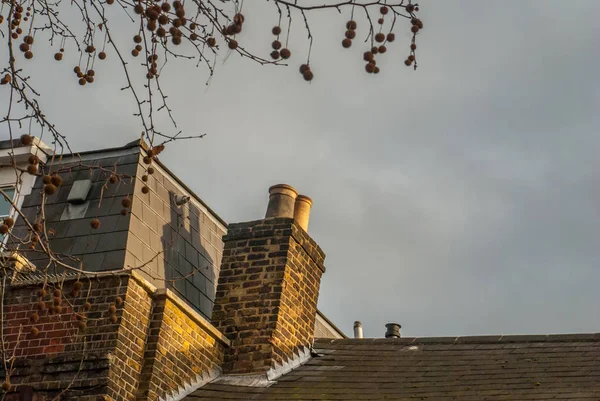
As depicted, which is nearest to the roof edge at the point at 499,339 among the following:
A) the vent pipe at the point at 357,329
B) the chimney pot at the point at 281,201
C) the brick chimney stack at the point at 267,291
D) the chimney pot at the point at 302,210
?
the brick chimney stack at the point at 267,291

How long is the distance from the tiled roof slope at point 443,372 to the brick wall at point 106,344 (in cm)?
56

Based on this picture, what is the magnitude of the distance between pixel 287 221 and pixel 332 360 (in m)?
1.79

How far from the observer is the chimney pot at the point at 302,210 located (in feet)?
40.9

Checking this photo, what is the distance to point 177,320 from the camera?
10.5m

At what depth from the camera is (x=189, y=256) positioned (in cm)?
1205

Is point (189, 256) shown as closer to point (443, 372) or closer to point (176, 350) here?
point (176, 350)

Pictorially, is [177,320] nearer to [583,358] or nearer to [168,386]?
[168,386]

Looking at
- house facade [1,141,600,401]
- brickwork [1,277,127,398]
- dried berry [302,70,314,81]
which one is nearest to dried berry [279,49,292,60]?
dried berry [302,70,314,81]

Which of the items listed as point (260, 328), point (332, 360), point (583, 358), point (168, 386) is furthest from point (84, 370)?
point (583, 358)

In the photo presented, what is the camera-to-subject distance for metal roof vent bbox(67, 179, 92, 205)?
11.4 m

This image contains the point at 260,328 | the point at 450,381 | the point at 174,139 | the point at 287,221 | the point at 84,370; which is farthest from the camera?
the point at 287,221

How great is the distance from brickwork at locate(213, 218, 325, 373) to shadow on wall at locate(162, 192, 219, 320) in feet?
1.40

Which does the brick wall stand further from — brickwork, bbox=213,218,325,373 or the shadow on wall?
the shadow on wall

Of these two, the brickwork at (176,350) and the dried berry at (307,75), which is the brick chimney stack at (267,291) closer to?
the brickwork at (176,350)
